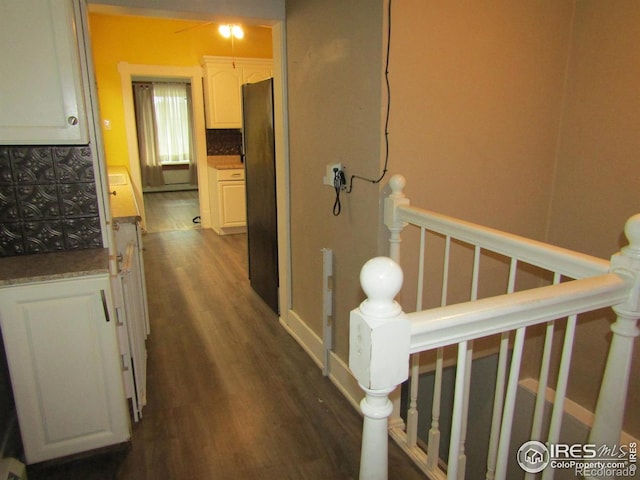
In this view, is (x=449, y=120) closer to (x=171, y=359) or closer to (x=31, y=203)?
(x=31, y=203)

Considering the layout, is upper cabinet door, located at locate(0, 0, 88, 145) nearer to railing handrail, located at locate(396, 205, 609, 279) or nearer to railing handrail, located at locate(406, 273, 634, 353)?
railing handrail, located at locate(396, 205, 609, 279)

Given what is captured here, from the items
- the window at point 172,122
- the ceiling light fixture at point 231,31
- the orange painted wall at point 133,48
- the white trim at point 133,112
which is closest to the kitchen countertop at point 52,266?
the white trim at point 133,112

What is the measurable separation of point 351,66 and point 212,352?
2.01m

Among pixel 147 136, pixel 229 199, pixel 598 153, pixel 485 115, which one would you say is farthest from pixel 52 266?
pixel 147 136

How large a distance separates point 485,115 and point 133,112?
199 inches

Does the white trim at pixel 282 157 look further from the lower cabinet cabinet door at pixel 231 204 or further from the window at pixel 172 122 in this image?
the window at pixel 172 122

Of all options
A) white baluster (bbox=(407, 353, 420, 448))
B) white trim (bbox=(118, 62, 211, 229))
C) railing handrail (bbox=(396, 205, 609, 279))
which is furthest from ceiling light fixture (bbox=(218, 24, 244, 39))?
white baluster (bbox=(407, 353, 420, 448))

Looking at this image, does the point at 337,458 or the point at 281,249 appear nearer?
the point at 337,458

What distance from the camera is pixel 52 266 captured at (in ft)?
6.32

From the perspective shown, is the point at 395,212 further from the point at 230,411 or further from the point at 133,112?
the point at 133,112

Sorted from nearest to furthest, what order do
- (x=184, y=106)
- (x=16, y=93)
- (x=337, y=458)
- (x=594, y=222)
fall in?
(x=16, y=93) < (x=337, y=458) < (x=594, y=222) < (x=184, y=106)

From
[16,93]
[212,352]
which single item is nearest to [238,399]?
[212,352]

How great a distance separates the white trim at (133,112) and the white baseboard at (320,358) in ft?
11.1

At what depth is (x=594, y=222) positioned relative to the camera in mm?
2447
